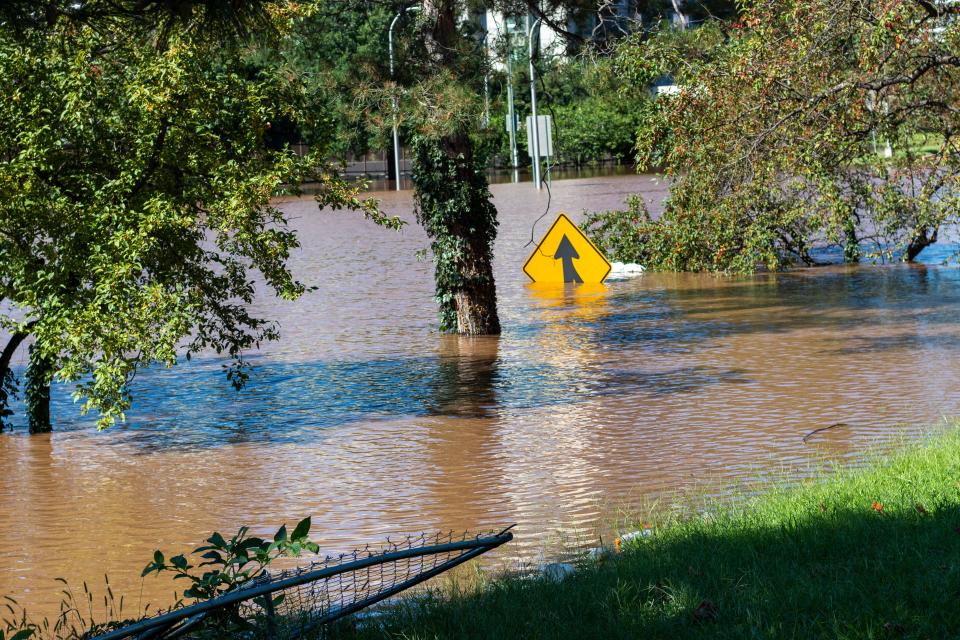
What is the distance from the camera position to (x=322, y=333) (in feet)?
59.0

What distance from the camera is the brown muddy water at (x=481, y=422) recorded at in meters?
8.68

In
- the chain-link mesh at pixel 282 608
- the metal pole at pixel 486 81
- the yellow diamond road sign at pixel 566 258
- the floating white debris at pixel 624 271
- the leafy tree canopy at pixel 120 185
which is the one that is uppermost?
the metal pole at pixel 486 81

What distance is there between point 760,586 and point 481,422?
21.8 ft

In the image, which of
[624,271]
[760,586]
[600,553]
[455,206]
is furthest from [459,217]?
[760,586]

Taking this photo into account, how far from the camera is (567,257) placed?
19.5m

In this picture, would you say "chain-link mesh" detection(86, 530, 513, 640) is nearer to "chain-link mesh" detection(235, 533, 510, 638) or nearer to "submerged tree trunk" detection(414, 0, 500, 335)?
"chain-link mesh" detection(235, 533, 510, 638)

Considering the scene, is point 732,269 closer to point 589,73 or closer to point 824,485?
point 589,73

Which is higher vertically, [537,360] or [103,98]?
[103,98]

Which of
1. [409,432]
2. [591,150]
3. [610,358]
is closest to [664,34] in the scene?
[610,358]

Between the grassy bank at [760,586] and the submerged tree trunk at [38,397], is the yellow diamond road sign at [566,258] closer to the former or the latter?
the submerged tree trunk at [38,397]

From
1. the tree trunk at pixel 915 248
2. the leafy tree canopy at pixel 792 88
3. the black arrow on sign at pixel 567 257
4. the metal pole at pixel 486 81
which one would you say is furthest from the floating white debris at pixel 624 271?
the metal pole at pixel 486 81

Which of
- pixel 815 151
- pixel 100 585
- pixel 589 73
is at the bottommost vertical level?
pixel 100 585

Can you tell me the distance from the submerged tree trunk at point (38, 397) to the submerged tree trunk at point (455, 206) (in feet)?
18.7

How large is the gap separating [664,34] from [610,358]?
4005mm
